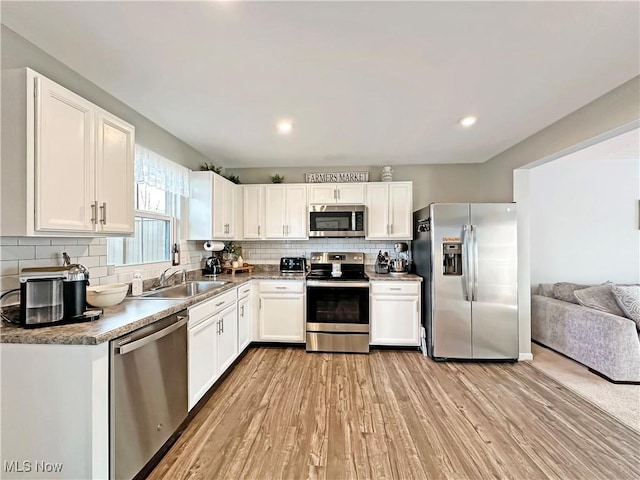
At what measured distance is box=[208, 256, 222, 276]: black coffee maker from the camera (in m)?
3.62

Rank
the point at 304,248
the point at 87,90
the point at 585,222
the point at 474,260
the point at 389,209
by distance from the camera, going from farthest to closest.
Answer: the point at 304,248 → the point at 585,222 → the point at 389,209 → the point at 474,260 → the point at 87,90

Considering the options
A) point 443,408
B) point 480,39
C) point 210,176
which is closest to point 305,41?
point 480,39

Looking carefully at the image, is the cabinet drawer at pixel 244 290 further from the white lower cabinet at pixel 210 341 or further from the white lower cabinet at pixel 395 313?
the white lower cabinet at pixel 395 313

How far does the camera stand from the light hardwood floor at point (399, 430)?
1.72 m

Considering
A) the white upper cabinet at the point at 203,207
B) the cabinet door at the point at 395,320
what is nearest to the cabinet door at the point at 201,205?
the white upper cabinet at the point at 203,207

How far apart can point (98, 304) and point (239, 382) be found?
1.48 m

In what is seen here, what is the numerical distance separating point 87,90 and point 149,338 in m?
1.75

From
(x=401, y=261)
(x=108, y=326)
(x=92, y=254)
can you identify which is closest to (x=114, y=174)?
(x=92, y=254)

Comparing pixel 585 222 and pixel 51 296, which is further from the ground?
pixel 585 222

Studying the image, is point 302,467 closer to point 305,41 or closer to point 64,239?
point 64,239

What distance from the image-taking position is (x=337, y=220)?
3848 millimetres

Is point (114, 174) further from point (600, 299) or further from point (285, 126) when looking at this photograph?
point (600, 299)

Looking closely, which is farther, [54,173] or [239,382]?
[239,382]

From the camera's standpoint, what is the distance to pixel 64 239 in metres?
1.86
